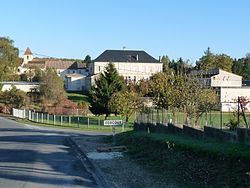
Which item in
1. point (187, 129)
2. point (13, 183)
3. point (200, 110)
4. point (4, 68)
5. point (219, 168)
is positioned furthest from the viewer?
point (4, 68)

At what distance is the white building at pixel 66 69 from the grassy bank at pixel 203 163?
4515 inches

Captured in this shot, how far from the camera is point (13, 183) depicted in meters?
14.0

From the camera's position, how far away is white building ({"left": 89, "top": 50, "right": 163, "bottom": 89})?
398 ft

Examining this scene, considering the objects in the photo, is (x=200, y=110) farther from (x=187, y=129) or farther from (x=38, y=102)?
(x=38, y=102)

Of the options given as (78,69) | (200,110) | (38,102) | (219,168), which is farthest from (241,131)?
(78,69)

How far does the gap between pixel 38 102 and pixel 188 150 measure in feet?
258

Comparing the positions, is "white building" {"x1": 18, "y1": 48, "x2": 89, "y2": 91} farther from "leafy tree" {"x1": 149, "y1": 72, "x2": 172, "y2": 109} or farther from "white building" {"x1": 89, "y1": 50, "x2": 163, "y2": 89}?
"leafy tree" {"x1": 149, "y1": 72, "x2": 172, "y2": 109}

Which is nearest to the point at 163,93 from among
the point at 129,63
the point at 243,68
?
the point at 129,63

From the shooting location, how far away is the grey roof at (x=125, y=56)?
12200 centimetres

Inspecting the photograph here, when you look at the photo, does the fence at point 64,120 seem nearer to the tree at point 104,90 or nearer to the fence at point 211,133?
the tree at point 104,90

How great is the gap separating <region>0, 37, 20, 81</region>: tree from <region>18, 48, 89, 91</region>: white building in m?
14.9

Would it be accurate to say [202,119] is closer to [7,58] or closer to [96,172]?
[96,172]

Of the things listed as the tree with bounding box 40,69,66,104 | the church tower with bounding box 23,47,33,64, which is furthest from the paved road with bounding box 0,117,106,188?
the church tower with bounding box 23,47,33,64

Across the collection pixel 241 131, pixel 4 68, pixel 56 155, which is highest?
pixel 4 68
